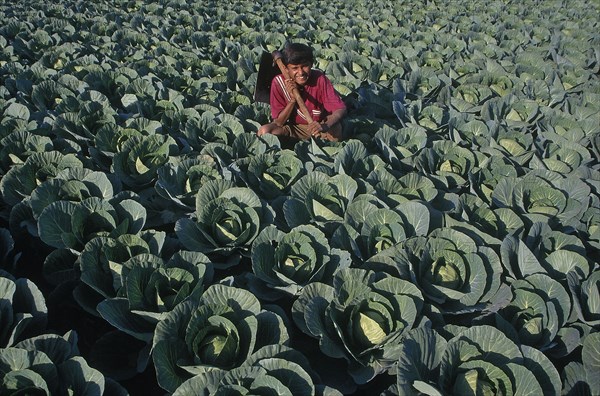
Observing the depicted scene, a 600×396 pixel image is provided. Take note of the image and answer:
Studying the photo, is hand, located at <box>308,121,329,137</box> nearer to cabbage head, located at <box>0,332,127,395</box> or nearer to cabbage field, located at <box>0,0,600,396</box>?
cabbage field, located at <box>0,0,600,396</box>

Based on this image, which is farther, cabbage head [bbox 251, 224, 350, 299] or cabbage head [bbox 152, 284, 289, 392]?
cabbage head [bbox 251, 224, 350, 299]

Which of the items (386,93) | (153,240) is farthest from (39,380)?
(386,93)

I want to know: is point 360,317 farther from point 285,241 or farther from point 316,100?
point 316,100

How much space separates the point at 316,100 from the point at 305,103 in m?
0.12

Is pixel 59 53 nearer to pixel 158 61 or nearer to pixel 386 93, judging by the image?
pixel 158 61

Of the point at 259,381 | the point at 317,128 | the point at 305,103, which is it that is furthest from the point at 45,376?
the point at 305,103

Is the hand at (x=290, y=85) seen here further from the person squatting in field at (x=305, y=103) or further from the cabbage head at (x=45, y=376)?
the cabbage head at (x=45, y=376)

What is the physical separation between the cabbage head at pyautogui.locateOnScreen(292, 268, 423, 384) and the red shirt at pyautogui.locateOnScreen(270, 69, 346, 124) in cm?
252

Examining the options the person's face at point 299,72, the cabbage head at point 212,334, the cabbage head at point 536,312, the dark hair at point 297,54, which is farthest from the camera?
the person's face at point 299,72

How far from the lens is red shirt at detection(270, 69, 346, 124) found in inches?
173

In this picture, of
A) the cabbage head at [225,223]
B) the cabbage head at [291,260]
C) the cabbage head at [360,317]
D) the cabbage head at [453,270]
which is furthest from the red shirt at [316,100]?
the cabbage head at [360,317]

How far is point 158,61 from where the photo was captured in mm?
5762

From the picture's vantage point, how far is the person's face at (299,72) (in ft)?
13.5

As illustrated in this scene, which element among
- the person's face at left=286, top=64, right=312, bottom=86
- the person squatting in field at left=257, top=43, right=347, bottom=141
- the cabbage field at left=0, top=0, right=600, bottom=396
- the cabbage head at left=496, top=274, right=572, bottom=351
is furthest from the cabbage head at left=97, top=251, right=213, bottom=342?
the person's face at left=286, top=64, right=312, bottom=86
